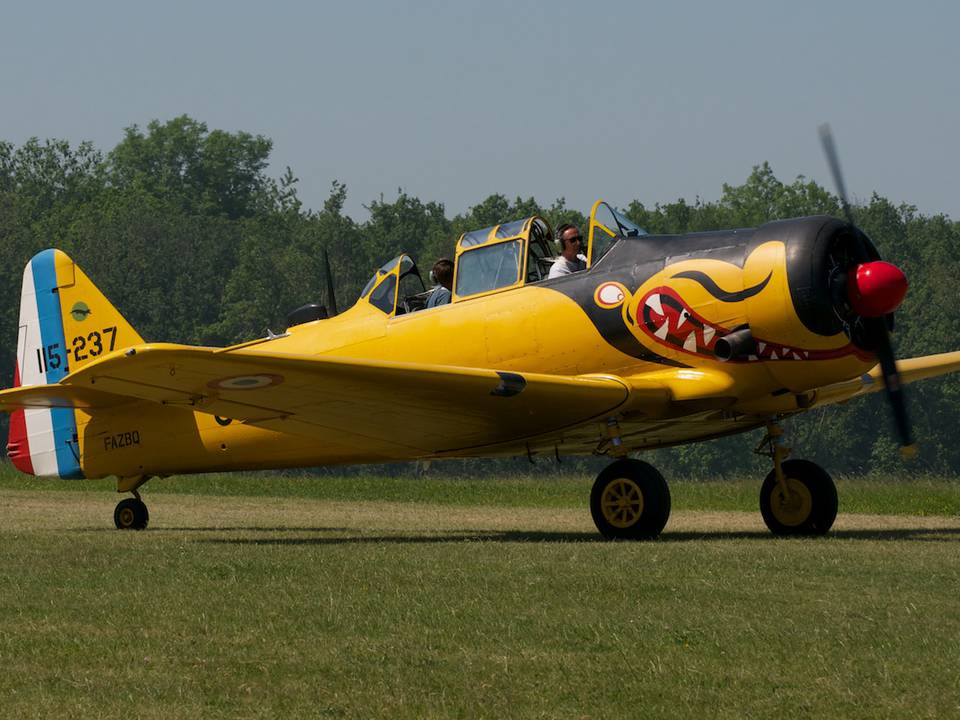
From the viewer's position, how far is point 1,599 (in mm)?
8930

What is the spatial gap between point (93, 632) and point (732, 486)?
61.7ft

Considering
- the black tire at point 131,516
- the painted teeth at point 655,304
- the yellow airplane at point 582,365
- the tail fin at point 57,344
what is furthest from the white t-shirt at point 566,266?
the black tire at point 131,516

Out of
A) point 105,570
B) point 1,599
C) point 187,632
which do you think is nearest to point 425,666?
point 187,632

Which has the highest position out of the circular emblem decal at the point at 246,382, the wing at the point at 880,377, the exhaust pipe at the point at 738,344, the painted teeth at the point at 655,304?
the painted teeth at the point at 655,304

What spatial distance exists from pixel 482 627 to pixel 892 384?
6.55 m

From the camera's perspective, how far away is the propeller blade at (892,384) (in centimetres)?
1281

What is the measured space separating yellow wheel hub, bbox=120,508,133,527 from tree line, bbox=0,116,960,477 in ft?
148

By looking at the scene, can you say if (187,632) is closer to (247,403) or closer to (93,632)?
(93,632)

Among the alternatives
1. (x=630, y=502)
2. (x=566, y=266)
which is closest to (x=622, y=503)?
(x=630, y=502)

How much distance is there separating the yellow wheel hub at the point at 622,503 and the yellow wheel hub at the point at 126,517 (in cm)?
632

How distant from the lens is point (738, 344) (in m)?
12.7

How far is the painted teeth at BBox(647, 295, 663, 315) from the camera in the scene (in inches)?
516

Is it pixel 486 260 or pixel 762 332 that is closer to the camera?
pixel 762 332

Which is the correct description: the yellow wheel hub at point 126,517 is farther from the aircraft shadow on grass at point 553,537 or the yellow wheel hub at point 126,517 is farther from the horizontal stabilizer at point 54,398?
the aircraft shadow on grass at point 553,537
